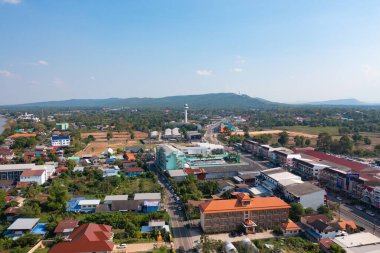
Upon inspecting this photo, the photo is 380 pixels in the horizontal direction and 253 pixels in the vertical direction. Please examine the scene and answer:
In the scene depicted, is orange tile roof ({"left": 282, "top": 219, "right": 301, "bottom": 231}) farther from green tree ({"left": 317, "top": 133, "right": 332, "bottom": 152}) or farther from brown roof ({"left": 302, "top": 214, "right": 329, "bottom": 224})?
green tree ({"left": 317, "top": 133, "right": 332, "bottom": 152})

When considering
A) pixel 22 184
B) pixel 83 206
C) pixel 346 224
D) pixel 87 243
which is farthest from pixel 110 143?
pixel 346 224

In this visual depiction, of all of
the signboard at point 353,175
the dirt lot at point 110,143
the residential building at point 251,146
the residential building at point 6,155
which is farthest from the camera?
the dirt lot at point 110,143

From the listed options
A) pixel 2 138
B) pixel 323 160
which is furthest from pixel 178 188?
pixel 2 138

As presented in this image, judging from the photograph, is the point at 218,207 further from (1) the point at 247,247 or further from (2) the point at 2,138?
(2) the point at 2,138

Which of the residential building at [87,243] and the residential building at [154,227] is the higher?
the residential building at [87,243]

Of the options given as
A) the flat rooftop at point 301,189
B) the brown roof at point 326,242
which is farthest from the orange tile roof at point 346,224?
the flat rooftop at point 301,189

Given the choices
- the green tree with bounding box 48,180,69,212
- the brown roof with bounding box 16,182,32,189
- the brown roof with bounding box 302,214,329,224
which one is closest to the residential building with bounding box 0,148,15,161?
the brown roof with bounding box 16,182,32,189

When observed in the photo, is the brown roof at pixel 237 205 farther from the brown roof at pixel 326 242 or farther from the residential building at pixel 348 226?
the residential building at pixel 348 226

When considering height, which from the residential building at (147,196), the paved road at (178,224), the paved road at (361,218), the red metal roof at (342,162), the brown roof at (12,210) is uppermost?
the red metal roof at (342,162)
